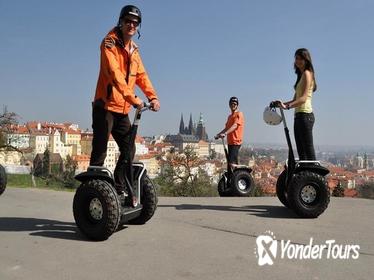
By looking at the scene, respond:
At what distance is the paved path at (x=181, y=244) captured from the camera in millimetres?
3294

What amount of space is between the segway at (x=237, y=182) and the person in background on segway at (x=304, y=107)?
3.45 metres

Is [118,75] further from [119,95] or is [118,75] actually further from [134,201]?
[134,201]

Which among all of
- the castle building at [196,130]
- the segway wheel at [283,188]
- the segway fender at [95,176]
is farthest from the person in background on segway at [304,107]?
the castle building at [196,130]

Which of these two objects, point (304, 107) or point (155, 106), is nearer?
point (155, 106)

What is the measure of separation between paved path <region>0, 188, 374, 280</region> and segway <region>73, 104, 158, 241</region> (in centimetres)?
15

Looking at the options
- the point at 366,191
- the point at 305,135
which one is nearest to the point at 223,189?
the point at 305,135

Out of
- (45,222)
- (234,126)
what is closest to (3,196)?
(45,222)

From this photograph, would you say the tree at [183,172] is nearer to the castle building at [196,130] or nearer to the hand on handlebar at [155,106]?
the hand on handlebar at [155,106]

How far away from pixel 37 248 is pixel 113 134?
1463 mm

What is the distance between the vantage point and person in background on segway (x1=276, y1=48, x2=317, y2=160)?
233 inches

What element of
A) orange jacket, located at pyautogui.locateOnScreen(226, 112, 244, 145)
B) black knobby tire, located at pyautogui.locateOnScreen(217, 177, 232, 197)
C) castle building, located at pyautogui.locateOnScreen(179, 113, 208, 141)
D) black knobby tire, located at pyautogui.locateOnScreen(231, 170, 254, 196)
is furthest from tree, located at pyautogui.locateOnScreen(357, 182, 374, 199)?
castle building, located at pyautogui.locateOnScreen(179, 113, 208, 141)

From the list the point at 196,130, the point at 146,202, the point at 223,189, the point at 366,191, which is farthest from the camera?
the point at 196,130

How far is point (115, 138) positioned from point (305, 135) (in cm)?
256

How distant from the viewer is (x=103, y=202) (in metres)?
4.31
